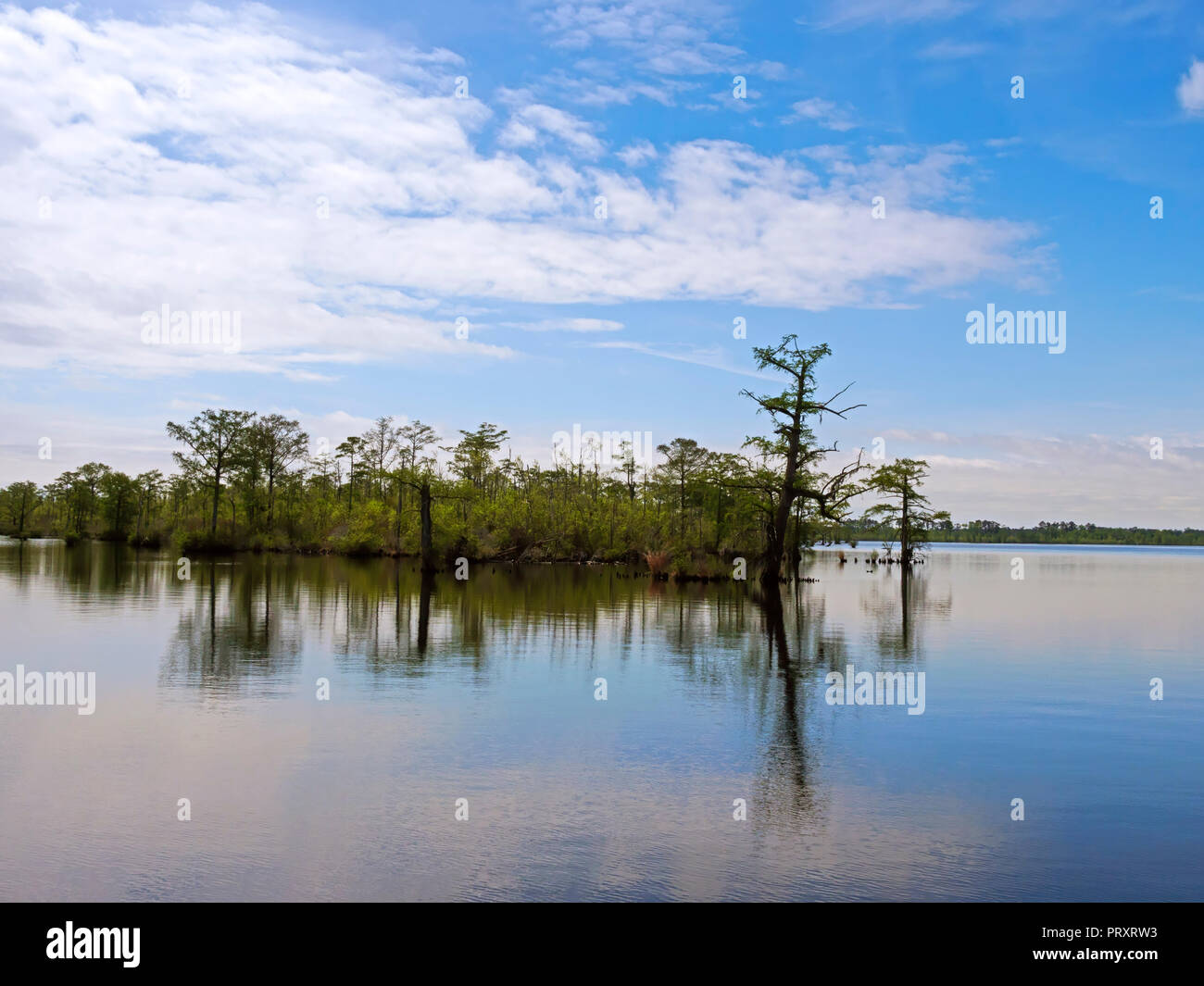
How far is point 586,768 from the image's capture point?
32.6ft

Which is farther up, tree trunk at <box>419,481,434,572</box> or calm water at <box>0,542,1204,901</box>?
tree trunk at <box>419,481,434,572</box>

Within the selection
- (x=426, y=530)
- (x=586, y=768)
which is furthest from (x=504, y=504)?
(x=586, y=768)

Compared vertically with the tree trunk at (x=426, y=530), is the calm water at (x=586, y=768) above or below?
below

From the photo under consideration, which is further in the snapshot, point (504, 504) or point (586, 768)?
point (504, 504)

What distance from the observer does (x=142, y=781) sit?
30.1ft

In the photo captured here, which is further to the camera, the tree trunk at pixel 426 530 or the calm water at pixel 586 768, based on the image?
the tree trunk at pixel 426 530

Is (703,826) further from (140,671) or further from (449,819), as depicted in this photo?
(140,671)

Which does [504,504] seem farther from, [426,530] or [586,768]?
[586,768]

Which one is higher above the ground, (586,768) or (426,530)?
(426,530)

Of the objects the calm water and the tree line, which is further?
the tree line

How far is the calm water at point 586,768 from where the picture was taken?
704cm

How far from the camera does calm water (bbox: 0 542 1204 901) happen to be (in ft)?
23.1
